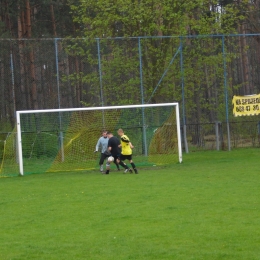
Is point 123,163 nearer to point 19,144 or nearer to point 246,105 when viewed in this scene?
point 19,144

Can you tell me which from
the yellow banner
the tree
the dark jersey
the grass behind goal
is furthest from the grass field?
the yellow banner

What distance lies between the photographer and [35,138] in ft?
86.3

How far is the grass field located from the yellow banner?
10471mm

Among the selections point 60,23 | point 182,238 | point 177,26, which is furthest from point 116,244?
point 60,23

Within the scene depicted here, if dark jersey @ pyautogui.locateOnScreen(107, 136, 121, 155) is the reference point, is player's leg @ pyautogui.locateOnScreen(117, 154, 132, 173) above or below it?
below

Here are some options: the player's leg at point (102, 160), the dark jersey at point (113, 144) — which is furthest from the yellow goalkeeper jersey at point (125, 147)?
the player's leg at point (102, 160)

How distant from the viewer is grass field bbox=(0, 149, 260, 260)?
9.45 metres

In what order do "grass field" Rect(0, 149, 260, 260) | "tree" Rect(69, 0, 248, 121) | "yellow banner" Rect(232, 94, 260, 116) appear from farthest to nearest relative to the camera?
"yellow banner" Rect(232, 94, 260, 116), "tree" Rect(69, 0, 248, 121), "grass field" Rect(0, 149, 260, 260)

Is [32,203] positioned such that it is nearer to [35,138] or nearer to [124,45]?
[35,138]

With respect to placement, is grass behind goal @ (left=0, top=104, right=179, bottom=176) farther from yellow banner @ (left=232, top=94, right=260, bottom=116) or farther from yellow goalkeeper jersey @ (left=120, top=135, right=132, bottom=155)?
yellow banner @ (left=232, top=94, right=260, bottom=116)

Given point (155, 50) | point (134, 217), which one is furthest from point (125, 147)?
point (134, 217)

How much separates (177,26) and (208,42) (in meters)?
1.77

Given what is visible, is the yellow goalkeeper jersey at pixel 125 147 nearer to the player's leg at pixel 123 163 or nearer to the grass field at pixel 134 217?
the player's leg at pixel 123 163

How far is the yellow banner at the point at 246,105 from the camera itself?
104ft
